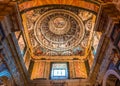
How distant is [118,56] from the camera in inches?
292

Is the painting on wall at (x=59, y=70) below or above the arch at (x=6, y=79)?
below

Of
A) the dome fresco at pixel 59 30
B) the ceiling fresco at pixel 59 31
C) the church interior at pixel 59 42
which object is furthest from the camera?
the dome fresco at pixel 59 30

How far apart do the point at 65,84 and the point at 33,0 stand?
5.13 m

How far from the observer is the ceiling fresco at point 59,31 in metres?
12.2

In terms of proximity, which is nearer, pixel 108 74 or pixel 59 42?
pixel 108 74

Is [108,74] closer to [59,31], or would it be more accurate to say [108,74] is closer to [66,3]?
[66,3]

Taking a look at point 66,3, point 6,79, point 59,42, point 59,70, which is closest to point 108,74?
point 66,3

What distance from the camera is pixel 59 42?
43.7 ft

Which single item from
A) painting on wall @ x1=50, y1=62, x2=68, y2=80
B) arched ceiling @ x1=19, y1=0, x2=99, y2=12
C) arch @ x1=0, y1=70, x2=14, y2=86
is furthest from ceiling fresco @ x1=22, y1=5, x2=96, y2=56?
arch @ x1=0, y1=70, x2=14, y2=86

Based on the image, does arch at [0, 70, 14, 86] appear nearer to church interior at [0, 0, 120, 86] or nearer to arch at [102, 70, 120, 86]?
church interior at [0, 0, 120, 86]

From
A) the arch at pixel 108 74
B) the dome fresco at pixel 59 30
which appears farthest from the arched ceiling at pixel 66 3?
the dome fresco at pixel 59 30

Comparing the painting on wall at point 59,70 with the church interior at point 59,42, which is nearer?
the church interior at point 59,42

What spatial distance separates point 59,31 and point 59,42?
2.57 ft

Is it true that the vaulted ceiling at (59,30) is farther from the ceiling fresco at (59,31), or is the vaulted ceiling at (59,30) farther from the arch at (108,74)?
the arch at (108,74)
